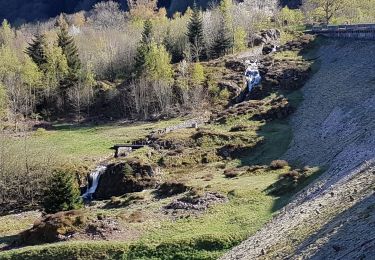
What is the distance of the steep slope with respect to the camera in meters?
22.4

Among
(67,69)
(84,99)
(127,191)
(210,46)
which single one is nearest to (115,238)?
(127,191)

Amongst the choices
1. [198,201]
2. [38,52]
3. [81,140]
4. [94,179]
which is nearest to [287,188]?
[198,201]

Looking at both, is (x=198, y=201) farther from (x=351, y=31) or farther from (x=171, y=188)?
(x=351, y=31)

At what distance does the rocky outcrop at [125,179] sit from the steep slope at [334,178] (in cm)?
1531

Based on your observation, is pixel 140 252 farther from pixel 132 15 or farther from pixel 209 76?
pixel 132 15

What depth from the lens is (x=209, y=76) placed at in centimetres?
9312

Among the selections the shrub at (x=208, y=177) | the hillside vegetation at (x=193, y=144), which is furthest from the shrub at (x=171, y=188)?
the shrub at (x=208, y=177)

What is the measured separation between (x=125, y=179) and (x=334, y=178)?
26875 millimetres

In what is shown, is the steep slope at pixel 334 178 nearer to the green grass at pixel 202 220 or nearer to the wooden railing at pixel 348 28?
the green grass at pixel 202 220

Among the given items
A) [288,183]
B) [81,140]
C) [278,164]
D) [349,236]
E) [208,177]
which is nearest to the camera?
[349,236]

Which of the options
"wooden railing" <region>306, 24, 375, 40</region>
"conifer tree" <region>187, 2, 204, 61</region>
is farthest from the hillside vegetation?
"wooden railing" <region>306, 24, 375, 40</region>

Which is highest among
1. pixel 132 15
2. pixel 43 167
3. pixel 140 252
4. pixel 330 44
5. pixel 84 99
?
pixel 132 15

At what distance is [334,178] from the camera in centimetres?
3472

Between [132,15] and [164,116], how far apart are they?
3439 inches
